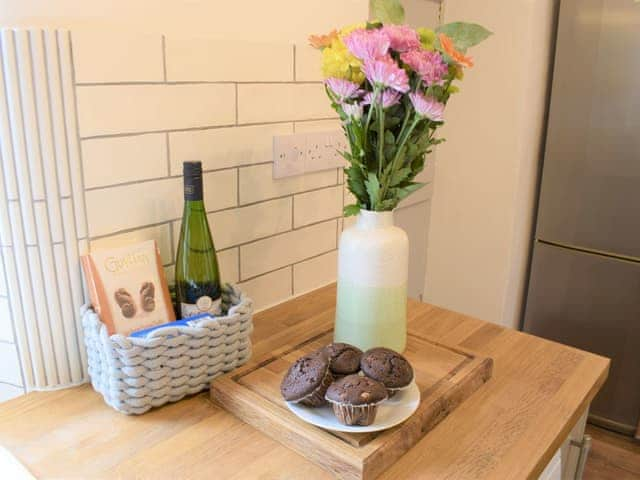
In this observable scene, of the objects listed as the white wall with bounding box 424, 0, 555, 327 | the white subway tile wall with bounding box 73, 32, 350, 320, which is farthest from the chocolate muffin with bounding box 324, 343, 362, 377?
the white wall with bounding box 424, 0, 555, 327

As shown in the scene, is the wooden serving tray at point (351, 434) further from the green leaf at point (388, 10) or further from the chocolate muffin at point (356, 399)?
the green leaf at point (388, 10)

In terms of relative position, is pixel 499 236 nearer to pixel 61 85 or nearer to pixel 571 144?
pixel 571 144

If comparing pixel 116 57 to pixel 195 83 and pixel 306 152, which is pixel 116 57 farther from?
pixel 306 152

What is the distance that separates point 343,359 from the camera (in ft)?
2.72

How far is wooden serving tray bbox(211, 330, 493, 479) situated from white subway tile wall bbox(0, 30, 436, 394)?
0.23 m

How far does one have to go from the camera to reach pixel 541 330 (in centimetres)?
220

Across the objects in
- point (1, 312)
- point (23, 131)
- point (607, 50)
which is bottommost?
point (1, 312)

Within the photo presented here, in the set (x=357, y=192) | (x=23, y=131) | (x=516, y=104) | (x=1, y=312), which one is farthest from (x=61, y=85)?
(x=516, y=104)

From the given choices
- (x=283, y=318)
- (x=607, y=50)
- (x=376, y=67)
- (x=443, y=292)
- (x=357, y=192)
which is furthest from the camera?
(x=443, y=292)

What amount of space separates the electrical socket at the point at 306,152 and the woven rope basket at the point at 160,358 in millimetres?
350

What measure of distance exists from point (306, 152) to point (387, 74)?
1.45ft

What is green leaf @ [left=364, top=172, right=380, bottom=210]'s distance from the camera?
0.89 meters

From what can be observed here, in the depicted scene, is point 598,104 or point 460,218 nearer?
point 598,104

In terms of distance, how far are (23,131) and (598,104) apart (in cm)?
173
